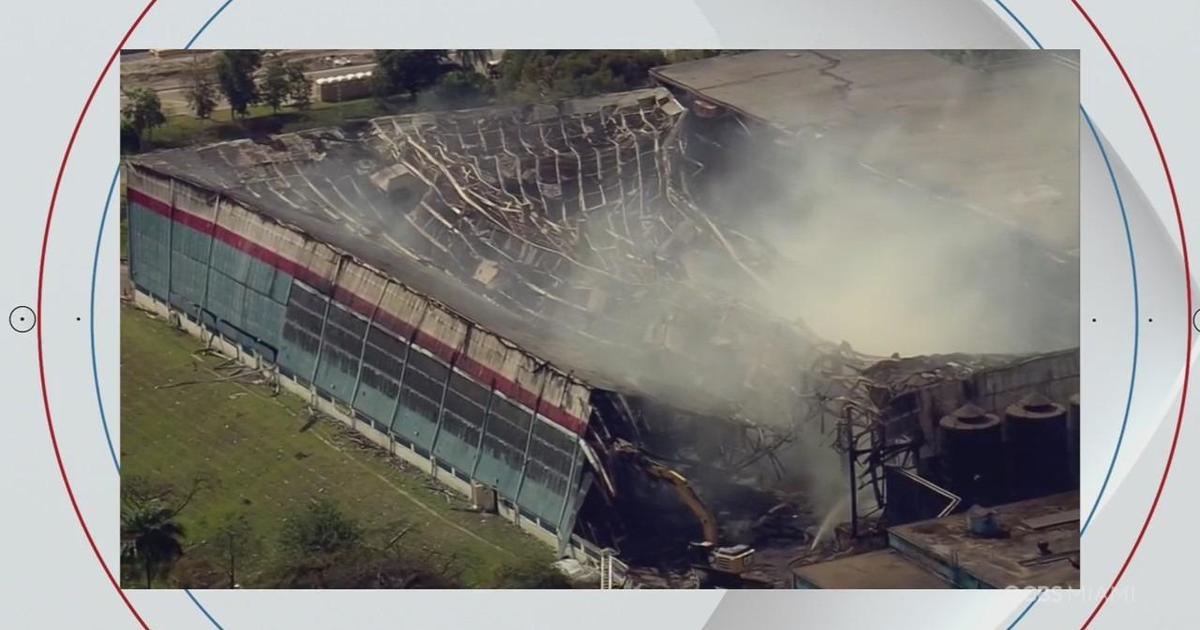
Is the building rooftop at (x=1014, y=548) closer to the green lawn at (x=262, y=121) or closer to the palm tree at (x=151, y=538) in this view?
the green lawn at (x=262, y=121)

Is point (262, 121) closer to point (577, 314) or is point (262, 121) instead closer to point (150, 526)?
point (577, 314)

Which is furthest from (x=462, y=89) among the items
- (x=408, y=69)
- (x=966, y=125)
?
(x=966, y=125)

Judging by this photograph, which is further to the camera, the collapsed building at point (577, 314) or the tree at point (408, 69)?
the tree at point (408, 69)

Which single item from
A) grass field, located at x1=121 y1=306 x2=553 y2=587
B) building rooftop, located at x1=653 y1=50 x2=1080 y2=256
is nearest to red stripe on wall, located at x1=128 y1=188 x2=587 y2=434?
grass field, located at x1=121 y1=306 x2=553 y2=587

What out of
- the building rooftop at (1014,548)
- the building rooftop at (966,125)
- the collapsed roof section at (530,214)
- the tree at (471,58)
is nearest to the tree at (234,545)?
the collapsed roof section at (530,214)

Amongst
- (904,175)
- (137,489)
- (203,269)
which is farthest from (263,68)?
(904,175)

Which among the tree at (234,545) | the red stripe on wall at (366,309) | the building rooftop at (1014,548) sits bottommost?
the tree at (234,545)

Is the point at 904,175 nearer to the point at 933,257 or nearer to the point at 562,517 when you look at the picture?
the point at 933,257
